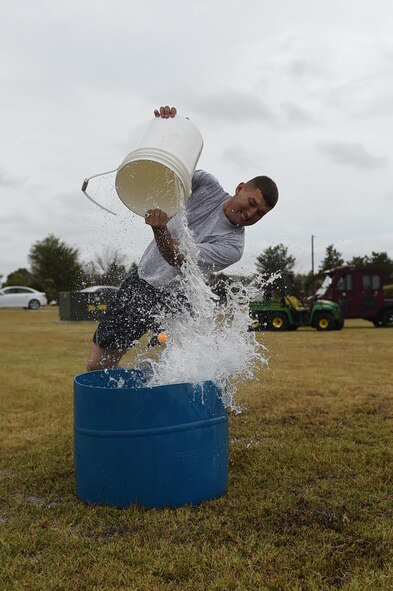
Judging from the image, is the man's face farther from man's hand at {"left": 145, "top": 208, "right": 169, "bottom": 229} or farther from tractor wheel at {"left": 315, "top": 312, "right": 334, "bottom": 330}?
tractor wheel at {"left": 315, "top": 312, "right": 334, "bottom": 330}

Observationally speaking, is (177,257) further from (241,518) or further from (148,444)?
(241,518)

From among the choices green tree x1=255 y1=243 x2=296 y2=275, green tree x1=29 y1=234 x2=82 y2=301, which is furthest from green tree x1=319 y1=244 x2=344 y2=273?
green tree x1=255 y1=243 x2=296 y2=275

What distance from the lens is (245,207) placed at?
3131 mm

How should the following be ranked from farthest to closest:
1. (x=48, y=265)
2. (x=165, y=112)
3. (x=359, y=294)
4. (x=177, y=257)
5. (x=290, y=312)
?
(x=48, y=265) → (x=359, y=294) → (x=290, y=312) → (x=165, y=112) → (x=177, y=257)

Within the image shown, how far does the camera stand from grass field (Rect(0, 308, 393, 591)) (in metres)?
2.12

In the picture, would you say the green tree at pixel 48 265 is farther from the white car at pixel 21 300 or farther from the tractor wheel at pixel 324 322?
the tractor wheel at pixel 324 322

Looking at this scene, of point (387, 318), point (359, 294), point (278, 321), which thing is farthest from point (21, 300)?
point (387, 318)

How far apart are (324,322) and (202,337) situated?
13.9 metres

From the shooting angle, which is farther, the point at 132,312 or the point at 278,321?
the point at 278,321

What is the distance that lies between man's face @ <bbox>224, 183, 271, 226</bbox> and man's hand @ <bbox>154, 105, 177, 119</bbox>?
1.76 feet

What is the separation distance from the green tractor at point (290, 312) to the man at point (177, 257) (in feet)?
41.6

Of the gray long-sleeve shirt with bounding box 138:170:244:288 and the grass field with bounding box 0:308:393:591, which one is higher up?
the gray long-sleeve shirt with bounding box 138:170:244:288

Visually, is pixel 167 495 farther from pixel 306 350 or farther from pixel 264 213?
pixel 306 350

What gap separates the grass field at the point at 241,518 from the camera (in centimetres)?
212
